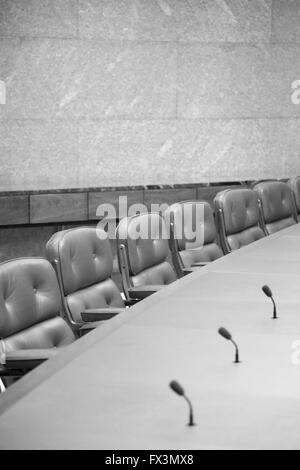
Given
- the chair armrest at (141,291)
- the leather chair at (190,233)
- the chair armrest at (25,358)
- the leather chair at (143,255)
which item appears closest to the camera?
the chair armrest at (25,358)

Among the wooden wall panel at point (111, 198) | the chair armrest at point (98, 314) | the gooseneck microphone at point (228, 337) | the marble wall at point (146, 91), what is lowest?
the chair armrest at point (98, 314)

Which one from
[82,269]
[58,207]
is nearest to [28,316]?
[82,269]

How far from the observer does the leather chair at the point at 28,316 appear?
2.43 meters

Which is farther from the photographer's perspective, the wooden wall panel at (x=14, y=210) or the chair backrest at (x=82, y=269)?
the wooden wall panel at (x=14, y=210)

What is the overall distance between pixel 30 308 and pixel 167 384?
3.46 feet

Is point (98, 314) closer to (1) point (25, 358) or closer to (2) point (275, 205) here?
(1) point (25, 358)

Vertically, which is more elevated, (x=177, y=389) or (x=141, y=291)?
(x=177, y=389)

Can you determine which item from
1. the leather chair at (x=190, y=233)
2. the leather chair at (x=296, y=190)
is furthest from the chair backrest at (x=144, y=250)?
the leather chair at (x=296, y=190)

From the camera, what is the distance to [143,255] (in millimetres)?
3805

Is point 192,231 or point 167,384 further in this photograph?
point 192,231

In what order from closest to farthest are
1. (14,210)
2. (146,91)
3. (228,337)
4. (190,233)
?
(228,337)
(190,233)
(14,210)
(146,91)

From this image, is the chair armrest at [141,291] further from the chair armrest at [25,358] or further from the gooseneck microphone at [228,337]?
the gooseneck microphone at [228,337]

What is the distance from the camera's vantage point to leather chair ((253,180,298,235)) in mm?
5418

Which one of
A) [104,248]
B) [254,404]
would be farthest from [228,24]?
[254,404]
